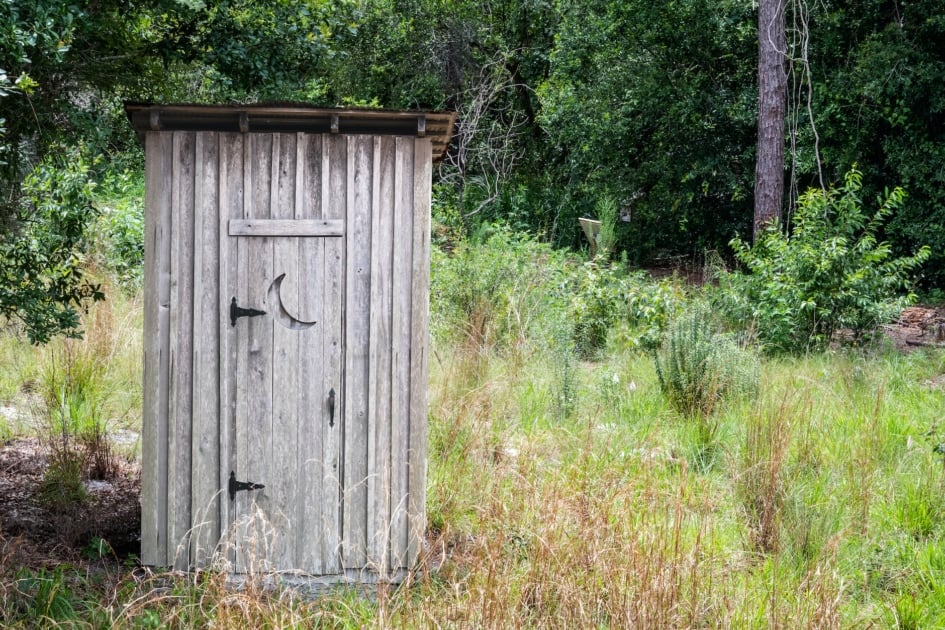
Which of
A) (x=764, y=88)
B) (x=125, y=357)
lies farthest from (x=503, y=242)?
(x=125, y=357)

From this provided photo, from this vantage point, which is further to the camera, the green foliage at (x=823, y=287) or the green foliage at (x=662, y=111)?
the green foliage at (x=662, y=111)

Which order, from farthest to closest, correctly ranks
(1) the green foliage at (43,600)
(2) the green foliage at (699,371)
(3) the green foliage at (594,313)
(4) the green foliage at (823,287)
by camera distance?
(3) the green foliage at (594,313), (4) the green foliage at (823,287), (2) the green foliage at (699,371), (1) the green foliage at (43,600)

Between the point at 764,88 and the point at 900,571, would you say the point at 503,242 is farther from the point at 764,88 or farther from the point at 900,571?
the point at 900,571

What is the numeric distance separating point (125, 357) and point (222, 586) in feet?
16.8

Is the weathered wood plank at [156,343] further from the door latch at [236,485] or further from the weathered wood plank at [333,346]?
the weathered wood plank at [333,346]

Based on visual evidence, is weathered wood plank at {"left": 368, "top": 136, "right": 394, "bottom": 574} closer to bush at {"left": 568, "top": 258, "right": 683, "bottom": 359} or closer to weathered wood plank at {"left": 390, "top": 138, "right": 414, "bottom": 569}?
weathered wood plank at {"left": 390, "top": 138, "right": 414, "bottom": 569}

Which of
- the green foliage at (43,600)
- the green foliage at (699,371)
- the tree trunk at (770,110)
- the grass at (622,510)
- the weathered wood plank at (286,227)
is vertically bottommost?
Answer: the green foliage at (43,600)

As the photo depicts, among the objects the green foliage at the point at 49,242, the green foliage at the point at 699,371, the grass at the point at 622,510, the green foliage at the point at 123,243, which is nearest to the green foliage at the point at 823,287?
the grass at the point at 622,510

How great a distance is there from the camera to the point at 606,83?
1627 cm

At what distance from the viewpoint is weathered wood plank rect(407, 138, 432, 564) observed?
15.4 ft

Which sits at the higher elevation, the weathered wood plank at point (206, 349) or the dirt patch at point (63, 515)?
the weathered wood plank at point (206, 349)

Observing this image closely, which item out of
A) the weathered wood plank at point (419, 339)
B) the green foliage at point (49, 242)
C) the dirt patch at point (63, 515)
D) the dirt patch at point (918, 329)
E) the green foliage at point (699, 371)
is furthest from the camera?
the dirt patch at point (918, 329)

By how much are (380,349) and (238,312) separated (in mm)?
720

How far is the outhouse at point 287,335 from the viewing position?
4609 mm
